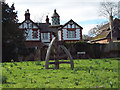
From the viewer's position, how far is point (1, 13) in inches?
885

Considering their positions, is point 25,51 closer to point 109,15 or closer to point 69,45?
point 69,45

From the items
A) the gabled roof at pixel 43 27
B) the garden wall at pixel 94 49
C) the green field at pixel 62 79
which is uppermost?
the gabled roof at pixel 43 27

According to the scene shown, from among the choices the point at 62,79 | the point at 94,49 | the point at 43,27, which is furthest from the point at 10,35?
the point at 43,27

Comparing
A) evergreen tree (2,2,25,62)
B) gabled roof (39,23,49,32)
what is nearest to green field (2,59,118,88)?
evergreen tree (2,2,25,62)

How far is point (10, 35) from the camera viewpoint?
22.5 metres

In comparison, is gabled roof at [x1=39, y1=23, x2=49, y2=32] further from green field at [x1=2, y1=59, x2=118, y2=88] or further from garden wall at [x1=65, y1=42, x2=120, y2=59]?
green field at [x1=2, y1=59, x2=118, y2=88]

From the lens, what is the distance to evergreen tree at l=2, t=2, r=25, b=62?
2180 cm

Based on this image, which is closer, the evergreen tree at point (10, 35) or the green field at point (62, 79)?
the green field at point (62, 79)

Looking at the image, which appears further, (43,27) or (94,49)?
(43,27)

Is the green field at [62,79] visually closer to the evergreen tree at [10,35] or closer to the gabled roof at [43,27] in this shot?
the evergreen tree at [10,35]

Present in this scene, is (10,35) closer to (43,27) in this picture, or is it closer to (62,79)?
(62,79)

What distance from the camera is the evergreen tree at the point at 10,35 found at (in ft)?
71.5

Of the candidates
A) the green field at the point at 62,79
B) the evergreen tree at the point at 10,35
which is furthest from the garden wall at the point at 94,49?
the green field at the point at 62,79

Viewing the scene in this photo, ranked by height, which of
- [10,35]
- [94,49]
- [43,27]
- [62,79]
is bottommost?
[62,79]
